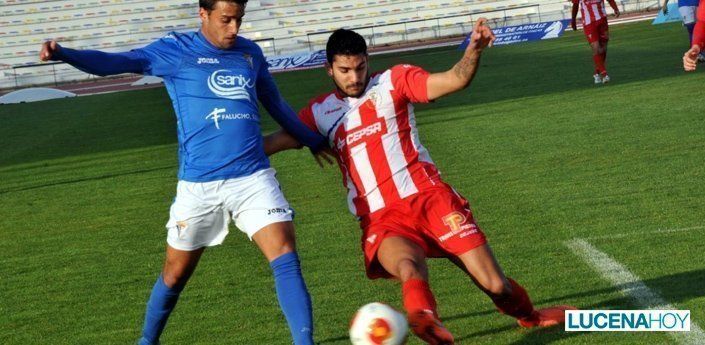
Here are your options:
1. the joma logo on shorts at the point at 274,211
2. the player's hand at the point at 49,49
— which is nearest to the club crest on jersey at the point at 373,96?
the joma logo on shorts at the point at 274,211

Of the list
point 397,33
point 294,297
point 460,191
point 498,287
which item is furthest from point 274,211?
point 397,33

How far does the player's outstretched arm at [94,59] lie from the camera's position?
18.6ft

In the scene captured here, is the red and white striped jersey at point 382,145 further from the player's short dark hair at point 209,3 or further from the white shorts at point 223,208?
the player's short dark hair at point 209,3

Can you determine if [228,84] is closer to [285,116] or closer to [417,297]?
[285,116]

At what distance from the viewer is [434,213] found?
6.08 m

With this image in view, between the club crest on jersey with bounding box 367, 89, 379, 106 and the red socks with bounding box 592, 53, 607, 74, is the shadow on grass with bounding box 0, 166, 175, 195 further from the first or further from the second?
the club crest on jersey with bounding box 367, 89, 379, 106

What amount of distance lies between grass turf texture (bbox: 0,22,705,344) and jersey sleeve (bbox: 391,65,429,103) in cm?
128

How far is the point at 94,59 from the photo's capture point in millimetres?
5820

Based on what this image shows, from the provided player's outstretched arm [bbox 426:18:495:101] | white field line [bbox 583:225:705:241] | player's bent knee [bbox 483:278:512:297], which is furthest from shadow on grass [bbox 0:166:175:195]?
player's outstretched arm [bbox 426:18:495:101]

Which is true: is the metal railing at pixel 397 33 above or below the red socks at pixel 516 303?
below

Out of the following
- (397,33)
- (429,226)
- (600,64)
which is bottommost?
(397,33)

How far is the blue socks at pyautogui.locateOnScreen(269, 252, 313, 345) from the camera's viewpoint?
551 cm

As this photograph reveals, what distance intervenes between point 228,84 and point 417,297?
1.39m

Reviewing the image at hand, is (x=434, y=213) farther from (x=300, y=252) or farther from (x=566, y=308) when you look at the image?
(x=300, y=252)
